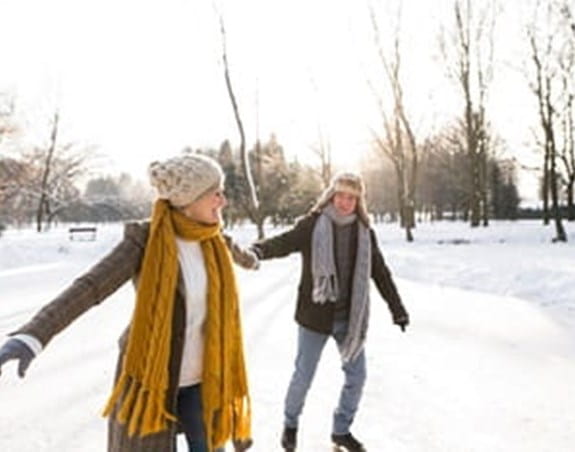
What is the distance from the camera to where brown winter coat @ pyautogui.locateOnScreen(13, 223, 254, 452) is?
103 inches

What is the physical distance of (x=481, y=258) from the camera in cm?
1945

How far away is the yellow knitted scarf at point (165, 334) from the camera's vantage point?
108 inches

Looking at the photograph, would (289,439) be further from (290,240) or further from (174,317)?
(174,317)

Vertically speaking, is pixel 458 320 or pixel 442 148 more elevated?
pixel 442 148

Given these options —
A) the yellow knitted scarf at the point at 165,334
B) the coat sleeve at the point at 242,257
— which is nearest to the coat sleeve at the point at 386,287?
the coat sleeve at the point at 242,257

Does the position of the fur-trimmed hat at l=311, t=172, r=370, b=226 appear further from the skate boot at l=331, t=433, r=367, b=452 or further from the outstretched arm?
the outstretched arm

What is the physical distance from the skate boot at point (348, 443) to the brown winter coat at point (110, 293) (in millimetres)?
1883

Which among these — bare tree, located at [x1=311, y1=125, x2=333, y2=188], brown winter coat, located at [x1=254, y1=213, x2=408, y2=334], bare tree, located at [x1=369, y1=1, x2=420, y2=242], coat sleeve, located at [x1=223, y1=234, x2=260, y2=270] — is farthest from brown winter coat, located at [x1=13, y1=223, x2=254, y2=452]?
bare tree, located at [x1=311, y1=125, x2=333, y2=188]

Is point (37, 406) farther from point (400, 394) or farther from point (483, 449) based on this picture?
point (483, 449)

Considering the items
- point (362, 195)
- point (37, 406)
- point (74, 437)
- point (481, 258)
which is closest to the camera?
point (362, 195)

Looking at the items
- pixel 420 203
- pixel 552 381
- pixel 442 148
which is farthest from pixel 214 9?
pixel 420 203

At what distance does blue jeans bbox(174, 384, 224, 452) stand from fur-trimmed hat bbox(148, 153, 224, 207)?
71cm

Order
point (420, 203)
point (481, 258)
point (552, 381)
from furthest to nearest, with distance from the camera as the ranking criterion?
point (420, 203) → point (481, 258) → point (552, 381)

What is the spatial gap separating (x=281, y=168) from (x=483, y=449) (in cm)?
4922
